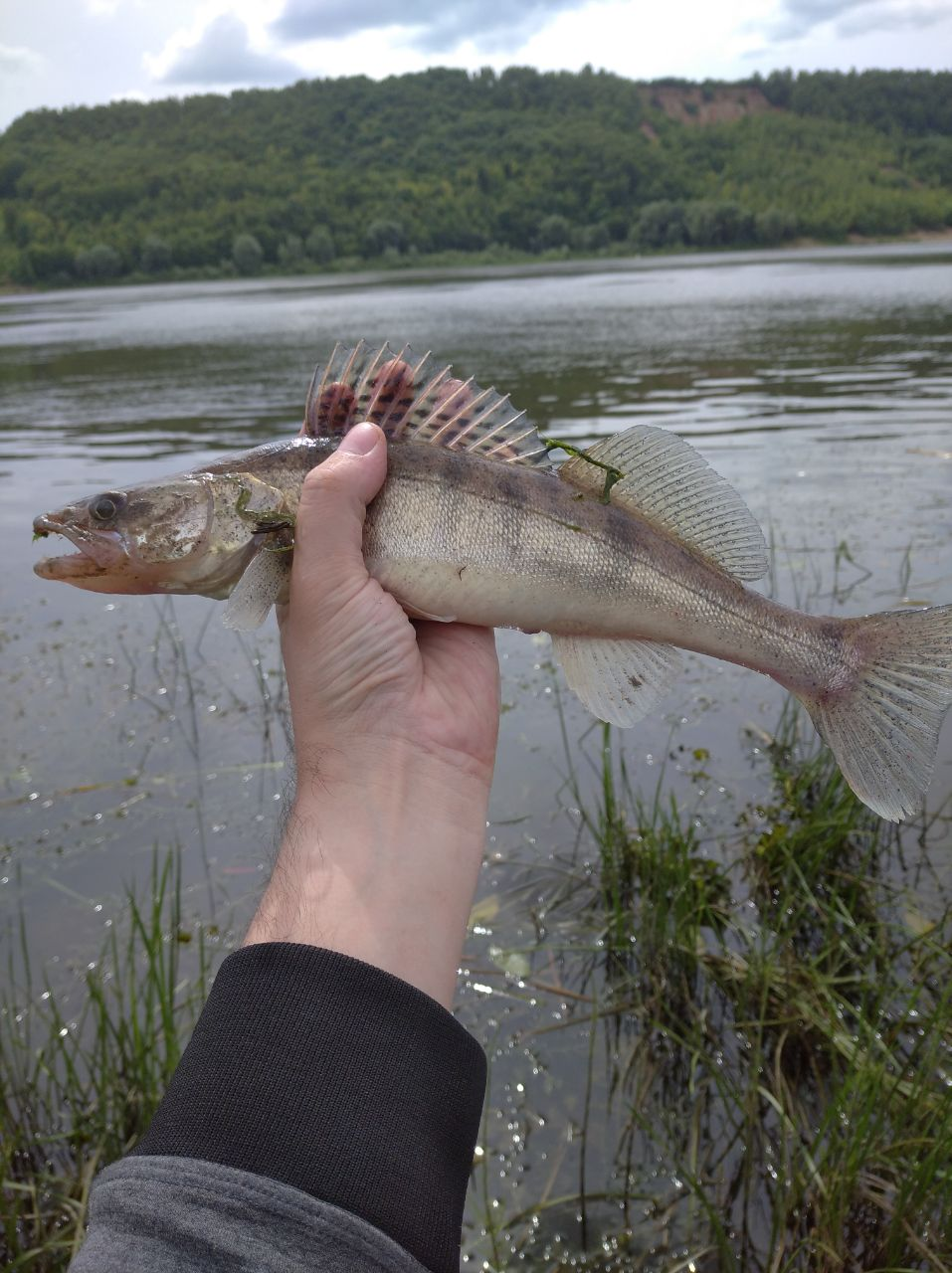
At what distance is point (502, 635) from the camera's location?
8367 millimetres

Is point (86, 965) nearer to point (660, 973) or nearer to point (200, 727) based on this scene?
point (200, 727)

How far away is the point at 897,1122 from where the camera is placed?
2947 millimetres

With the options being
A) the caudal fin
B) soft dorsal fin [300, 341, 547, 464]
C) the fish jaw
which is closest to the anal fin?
the caudal fin

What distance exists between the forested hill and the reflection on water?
6990cm

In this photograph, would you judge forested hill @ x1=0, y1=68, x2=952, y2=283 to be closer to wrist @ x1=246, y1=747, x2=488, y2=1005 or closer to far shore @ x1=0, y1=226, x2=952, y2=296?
far shore @ x1=0, y1=226, x2=952, y2=296

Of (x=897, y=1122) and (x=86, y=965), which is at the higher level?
(x=897, y=1122)

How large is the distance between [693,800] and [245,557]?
3.52m

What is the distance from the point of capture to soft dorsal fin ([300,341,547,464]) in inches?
121

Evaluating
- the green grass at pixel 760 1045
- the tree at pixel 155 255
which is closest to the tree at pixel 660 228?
the tree at pixel 155 255

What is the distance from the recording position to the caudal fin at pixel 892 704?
2721 mm

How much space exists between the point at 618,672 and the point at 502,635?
525cm

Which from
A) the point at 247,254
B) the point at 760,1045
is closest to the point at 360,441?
the point at 760,1045

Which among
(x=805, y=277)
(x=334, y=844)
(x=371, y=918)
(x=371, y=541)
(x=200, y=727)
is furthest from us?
(x=805, y=277)

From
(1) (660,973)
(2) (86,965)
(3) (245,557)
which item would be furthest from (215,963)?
(3) (245,557)
